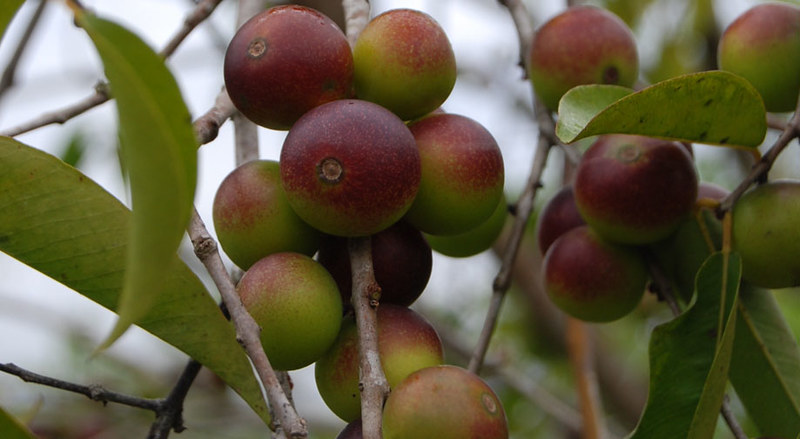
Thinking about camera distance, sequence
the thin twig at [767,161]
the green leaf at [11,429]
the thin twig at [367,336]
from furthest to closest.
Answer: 1. the thin twig at [767,161]
2. the thin twig at [367,336]
3. the green leaf at [11,429]

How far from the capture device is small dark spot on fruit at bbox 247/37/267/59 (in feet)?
3.47

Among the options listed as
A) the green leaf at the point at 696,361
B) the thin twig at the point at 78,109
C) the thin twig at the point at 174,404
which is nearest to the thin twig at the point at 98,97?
the thin twig at the point at 78,109

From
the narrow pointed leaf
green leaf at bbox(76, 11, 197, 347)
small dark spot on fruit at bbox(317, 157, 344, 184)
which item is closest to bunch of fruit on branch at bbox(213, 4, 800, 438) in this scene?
small dark spot on fruit at bbox(317, 157, 344, 184)

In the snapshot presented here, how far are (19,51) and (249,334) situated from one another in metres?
1.33

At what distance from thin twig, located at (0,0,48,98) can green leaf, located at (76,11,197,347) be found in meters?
1.40

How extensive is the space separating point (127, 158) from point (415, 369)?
1.50ft

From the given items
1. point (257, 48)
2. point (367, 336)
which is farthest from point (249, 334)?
point (257, 48)

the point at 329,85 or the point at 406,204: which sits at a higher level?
the point at 329,85

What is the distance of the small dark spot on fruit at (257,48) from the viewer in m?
1.06

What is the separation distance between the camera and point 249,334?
34.6 inches

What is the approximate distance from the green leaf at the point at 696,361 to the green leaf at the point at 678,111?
18 centimetres

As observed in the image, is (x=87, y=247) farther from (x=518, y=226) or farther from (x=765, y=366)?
(x=765, y=366)

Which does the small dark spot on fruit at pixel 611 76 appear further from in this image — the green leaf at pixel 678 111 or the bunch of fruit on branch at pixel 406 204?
the green leaf at pixel 678 111

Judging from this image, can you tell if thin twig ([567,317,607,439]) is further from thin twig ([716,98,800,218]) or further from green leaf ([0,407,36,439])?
green leaf ([0,407,36,439])
